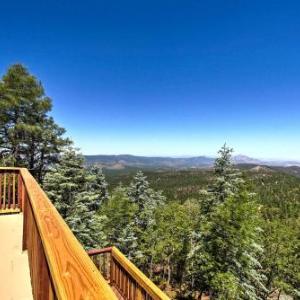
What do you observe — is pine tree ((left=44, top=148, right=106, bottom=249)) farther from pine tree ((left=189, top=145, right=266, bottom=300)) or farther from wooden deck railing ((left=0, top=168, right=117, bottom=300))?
wooden deck railing ((left=0, top=168, right=117, bottom=300))

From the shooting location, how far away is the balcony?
3.52ft

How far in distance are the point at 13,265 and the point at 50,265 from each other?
2638 millimetres

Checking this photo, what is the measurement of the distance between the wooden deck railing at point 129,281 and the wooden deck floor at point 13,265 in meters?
0.93

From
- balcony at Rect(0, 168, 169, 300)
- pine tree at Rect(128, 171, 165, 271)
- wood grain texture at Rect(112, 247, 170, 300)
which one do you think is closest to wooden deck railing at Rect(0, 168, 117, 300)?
balcony at Rect(0, 168, 169, 300)

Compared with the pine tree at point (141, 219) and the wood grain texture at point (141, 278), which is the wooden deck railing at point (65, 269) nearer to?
the wood grain texture at point (141, 278)

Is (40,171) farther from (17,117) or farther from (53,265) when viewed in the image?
(53,265)

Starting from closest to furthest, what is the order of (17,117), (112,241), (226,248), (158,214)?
(226,248) < (17,117) < (112,241) < (158,214)

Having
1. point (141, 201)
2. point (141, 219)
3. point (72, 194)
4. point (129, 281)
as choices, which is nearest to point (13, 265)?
point (129, 281)

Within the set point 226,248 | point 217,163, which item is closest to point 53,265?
point 226,248

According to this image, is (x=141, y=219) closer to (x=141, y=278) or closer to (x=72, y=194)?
(x=72, y=194)

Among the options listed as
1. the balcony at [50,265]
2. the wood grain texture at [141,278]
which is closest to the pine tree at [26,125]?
the balcony at [50,265]

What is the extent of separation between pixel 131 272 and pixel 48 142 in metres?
14.9

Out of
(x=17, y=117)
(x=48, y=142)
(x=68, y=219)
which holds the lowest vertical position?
(x=68, y=219)

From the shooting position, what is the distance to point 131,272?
279 centimetres
